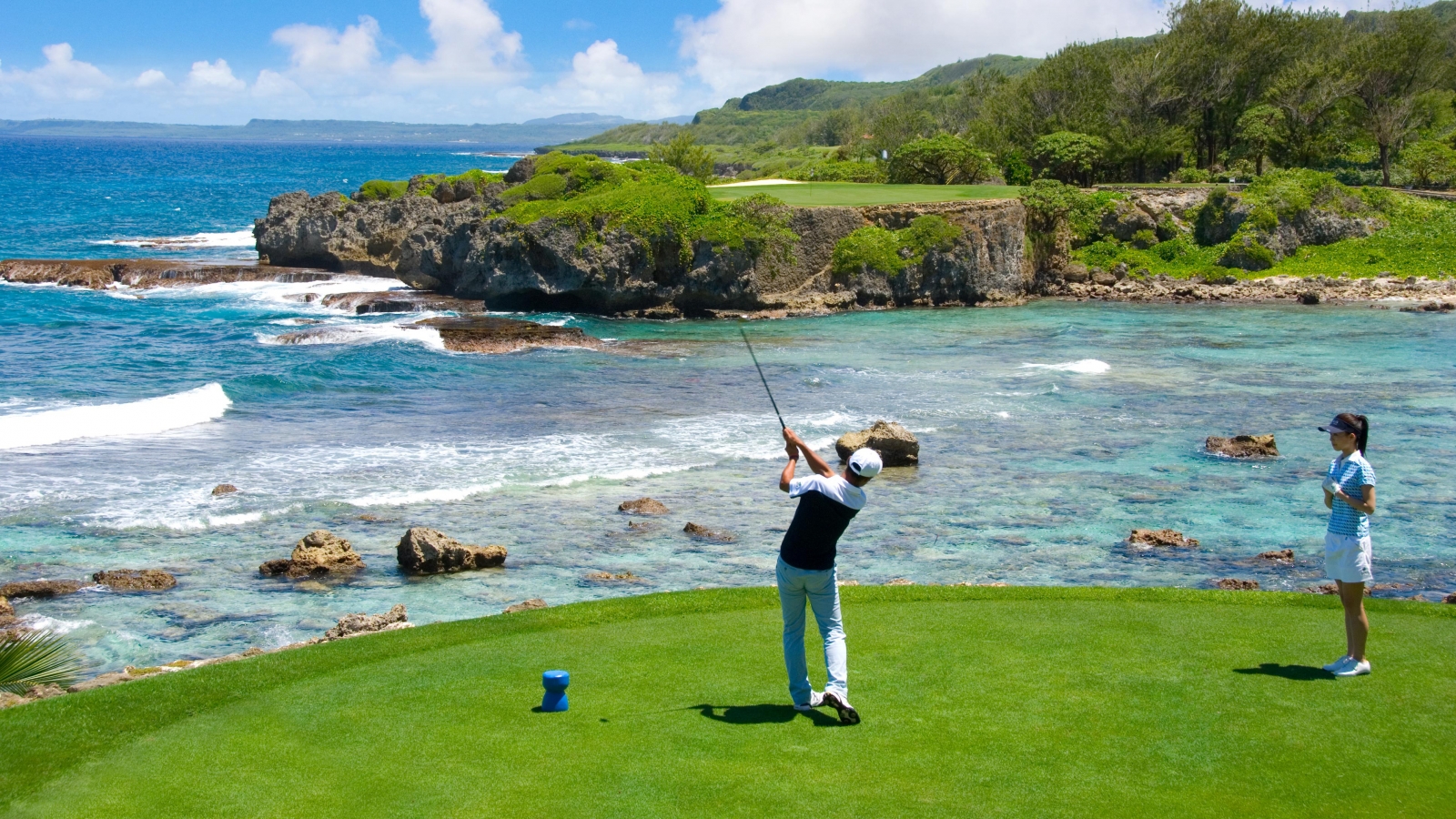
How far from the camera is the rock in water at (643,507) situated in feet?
66.6

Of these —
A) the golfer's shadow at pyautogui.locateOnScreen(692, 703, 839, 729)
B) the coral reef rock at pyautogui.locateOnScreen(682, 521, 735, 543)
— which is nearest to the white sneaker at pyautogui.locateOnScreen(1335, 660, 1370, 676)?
the golfer's shadow at pyautogui.locateOnScreen(692, 703, 839, 729)

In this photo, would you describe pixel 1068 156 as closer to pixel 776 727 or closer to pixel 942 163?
pixel 942 163

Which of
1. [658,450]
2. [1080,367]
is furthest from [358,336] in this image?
[1080,367]

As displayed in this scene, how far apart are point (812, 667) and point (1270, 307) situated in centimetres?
4229

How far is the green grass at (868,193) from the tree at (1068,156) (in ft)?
17.4

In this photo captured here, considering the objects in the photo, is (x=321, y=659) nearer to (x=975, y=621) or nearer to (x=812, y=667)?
(x=812, y=667)

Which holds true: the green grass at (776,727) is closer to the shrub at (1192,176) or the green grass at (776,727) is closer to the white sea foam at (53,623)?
the white sea foam at (53,623)

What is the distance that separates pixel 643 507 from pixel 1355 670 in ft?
42.9

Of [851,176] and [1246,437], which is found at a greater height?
[851,176]

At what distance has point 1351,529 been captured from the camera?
9.23 metres

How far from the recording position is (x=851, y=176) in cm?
6606

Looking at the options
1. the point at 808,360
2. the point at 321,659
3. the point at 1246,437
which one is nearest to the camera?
the point at 321,659

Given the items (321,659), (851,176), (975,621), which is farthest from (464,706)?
(851,176)

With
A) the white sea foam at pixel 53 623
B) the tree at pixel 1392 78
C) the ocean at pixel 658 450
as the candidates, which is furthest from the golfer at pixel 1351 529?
the tree at pixel 1392 78
